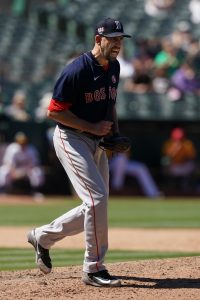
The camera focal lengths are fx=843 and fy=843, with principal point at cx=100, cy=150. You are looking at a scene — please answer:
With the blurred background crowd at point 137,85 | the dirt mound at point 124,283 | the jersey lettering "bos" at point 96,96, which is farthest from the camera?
the blurred background crowd at point 137,85

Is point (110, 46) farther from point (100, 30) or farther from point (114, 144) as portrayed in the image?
point (114, 144)

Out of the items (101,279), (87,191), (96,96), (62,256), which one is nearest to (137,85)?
(62,256)

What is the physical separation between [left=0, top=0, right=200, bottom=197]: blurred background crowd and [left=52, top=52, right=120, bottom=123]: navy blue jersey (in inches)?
396

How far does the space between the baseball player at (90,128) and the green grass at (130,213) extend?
5314 millimetres

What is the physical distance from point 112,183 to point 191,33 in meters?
3.96

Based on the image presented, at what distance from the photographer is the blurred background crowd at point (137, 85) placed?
16.3 m

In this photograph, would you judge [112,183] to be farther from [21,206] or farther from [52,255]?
[52,255]

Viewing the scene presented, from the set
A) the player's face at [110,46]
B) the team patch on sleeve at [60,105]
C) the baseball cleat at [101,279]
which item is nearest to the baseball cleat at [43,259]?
the baseball cleat at [101,279]

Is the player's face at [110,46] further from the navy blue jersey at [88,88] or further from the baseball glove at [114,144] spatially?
the baseball glove at [114,144]

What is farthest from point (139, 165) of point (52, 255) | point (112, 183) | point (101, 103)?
point (101, 103)

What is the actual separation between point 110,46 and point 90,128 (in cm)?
57

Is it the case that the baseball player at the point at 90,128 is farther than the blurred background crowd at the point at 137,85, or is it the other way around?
the blurred background crowd at the point at 137,85

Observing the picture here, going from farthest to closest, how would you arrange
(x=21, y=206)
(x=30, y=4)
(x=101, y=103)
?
(x=30, y=4) < (x=21, y=206) < (x=101, y=103)

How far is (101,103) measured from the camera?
5.84 m
